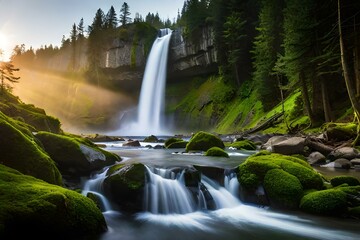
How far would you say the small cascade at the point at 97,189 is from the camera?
26.4 ft

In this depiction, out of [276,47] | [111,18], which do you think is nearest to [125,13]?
[111,18]

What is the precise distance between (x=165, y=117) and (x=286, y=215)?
2155 inches

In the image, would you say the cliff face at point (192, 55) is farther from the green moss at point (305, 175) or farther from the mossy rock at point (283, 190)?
the mossy rock at point (283, 190)

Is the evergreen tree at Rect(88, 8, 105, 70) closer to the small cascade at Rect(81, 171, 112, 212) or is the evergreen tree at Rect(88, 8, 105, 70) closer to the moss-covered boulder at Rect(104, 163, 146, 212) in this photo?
the small cascade at Rect(81, 171, 112, 212)

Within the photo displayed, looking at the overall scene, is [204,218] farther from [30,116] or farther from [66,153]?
[30,116]

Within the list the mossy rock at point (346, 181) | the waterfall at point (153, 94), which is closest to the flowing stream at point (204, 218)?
the mossy rock at point (346, 181)

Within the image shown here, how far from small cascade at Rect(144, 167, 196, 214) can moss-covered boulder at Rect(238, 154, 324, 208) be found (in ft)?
6.21

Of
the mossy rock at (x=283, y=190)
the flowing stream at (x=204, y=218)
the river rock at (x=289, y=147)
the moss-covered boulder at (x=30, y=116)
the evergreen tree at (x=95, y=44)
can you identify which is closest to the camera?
the flowing stream at (x=204, y=218)

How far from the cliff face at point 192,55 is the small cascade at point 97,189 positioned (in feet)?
162

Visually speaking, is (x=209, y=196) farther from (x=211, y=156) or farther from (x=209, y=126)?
(x=209, y=126)

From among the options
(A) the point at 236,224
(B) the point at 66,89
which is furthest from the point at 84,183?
(B) the point at 66,89

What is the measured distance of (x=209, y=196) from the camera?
873 cm

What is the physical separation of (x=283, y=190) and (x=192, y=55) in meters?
54.2

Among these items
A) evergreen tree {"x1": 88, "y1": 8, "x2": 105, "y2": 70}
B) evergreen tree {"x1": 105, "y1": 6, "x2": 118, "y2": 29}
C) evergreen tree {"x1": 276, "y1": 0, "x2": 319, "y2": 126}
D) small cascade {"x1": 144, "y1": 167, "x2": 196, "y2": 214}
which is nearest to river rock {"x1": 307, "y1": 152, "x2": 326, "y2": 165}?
small cascade {"x1": 144, "y1": 167, "x2": 196, "y2": 214}
